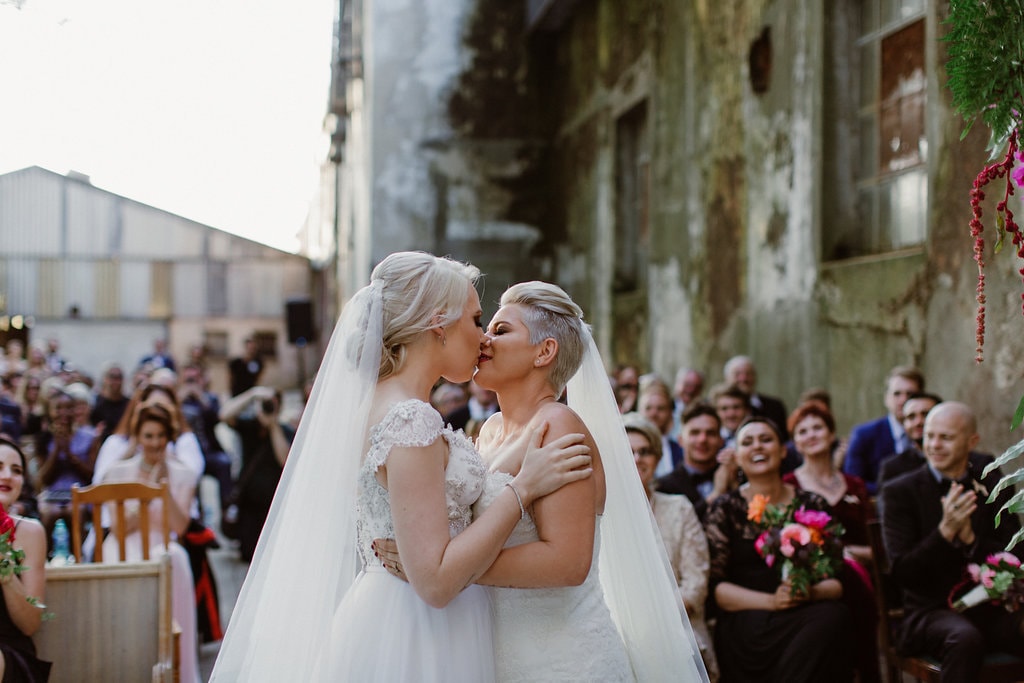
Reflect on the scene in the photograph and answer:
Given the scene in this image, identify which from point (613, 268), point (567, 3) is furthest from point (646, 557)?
point (567, 3)

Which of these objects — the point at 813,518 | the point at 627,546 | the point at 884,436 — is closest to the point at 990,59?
the point at 627,546

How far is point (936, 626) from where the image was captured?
4766mm

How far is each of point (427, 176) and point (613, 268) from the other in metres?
4.46

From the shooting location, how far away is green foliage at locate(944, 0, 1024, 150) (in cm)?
227

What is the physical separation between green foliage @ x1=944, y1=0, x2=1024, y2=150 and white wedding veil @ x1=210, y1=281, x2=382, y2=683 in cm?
144

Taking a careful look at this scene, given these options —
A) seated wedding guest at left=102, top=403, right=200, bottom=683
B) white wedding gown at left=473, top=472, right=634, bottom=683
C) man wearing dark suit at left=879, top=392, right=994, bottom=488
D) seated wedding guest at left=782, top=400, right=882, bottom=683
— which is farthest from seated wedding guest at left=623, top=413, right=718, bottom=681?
seated wedding guest at left=102, top=403, right=200, bottom=683

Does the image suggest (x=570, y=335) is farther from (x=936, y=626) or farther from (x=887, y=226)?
(x=887, y=226)

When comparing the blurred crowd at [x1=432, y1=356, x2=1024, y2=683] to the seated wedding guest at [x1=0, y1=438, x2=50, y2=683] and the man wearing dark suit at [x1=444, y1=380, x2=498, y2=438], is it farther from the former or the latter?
the man wearing dark suit at [x1=444, y1=380, x2=498, y2=438]

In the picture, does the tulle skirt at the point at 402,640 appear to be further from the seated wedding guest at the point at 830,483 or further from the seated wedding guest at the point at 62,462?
the seated wedding guest at the point at 62,462

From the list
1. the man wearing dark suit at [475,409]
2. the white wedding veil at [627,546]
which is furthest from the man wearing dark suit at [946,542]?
the man wearing dark suit at [475,409]

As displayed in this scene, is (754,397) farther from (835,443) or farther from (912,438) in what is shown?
(912,438)

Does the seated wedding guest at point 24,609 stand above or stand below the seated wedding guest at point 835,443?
below

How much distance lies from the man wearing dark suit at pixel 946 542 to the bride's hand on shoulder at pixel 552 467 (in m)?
2.37

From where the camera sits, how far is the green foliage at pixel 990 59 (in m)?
2.27
